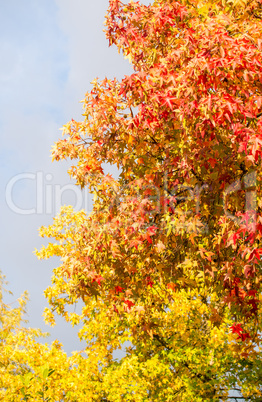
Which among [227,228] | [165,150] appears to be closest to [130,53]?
[165,150]

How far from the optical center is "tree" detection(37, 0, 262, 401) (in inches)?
220

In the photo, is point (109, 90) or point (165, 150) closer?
point (165, 150)

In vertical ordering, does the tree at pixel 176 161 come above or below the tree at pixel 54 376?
above

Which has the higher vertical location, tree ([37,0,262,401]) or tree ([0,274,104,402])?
tree ([37,0,262,401])

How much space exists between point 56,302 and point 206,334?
15.7ft

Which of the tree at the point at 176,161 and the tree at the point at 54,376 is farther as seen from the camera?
the tree at the point at 54,376

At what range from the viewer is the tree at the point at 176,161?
5590 mm

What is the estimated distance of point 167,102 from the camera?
581 cm

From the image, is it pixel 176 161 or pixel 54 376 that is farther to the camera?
pixel 54 376

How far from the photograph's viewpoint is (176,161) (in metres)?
6.70

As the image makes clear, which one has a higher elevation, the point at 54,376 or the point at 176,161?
the point at 176,161

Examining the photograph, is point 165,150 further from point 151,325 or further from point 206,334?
point 206,334

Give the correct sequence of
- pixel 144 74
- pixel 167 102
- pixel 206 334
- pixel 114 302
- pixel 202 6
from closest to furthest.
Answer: pixel 167 102 < pixel 144 74 < pixel 202 6 < pixel 114 302 < pixel 206 334

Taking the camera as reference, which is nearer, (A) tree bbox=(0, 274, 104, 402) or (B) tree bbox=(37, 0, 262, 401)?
(B) tree bbox=(37, 0, 262, 401)
